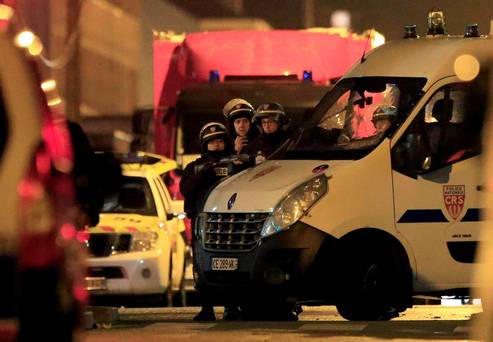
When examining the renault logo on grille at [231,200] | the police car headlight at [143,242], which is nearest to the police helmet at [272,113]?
the renault logo on grille at [231,200]

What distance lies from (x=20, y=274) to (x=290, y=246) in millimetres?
6888

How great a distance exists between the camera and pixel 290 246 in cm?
1457

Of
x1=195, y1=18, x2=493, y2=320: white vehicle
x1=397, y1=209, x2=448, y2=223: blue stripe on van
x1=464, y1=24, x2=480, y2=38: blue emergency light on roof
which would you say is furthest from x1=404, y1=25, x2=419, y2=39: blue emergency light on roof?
x1=397, y1=209, x2=448, y2=223: blue stripe on van

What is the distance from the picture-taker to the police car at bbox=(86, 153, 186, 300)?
18.5m

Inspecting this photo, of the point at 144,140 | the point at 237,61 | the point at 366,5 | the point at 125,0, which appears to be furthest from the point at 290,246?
the point at 125,0

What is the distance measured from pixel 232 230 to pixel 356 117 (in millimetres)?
1516

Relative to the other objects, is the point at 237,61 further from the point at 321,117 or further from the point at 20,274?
the point at 20,274

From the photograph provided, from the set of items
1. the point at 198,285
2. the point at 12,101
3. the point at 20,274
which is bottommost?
the point at 198,285

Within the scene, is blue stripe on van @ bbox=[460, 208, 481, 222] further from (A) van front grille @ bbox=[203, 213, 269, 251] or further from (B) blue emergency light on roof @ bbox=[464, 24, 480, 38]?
(B) blue emergency light on roof @ bbox=[464, 24, 480, 38]

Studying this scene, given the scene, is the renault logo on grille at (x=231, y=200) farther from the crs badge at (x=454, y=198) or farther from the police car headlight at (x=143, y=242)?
the police car headlight at (x=143, y=242)

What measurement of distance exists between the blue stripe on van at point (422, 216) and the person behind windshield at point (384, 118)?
2.32ft

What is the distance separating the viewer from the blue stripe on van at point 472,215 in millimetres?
14812

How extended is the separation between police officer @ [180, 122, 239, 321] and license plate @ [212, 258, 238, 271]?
957mm

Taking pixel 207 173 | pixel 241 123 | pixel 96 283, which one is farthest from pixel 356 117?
pixel 96 283
